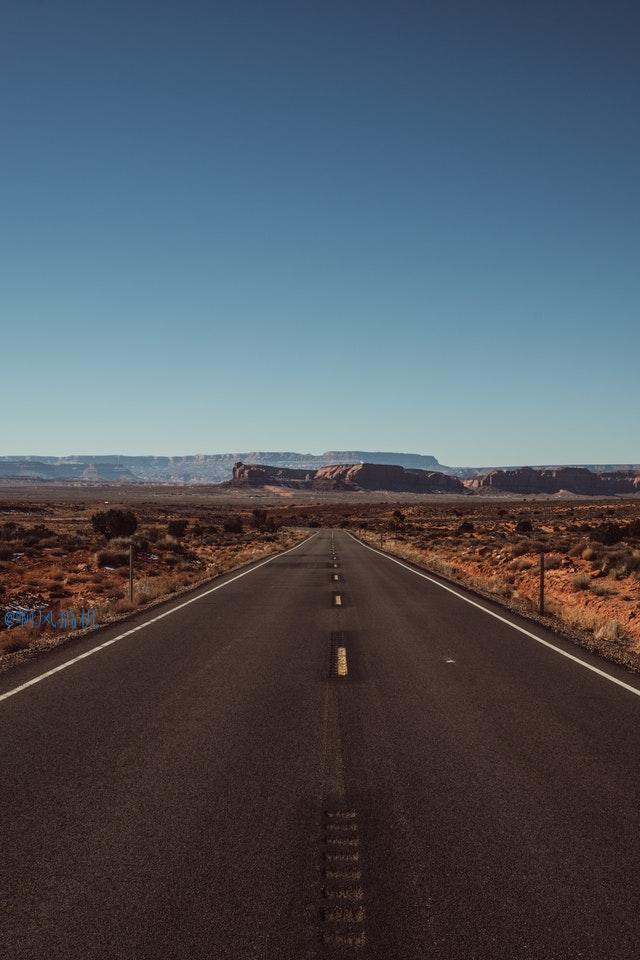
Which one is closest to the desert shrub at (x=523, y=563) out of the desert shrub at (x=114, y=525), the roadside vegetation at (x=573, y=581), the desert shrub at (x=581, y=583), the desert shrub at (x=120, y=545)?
the roadside vegetation at (x=573, y=581)

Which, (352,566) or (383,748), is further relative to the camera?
(352,566)

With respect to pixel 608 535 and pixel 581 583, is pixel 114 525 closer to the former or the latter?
pixel 608 535

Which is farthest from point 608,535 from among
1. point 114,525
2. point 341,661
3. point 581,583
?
point 341,661

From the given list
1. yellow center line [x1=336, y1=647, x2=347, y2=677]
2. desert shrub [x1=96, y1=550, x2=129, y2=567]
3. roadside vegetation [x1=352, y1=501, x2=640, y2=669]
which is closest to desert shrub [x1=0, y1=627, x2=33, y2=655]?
yellow center line [x1=336, y1=647, x2=347, y2=677]

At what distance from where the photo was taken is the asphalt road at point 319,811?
3783 mm

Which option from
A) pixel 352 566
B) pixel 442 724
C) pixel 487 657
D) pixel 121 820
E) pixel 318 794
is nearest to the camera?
pixel 121 820

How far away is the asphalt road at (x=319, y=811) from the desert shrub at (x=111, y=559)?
2215cm

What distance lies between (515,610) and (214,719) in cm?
1061

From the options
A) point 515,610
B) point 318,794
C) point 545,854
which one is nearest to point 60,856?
point 318,794

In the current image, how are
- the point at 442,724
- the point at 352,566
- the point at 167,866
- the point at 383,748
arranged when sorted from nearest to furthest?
→ the point at 167,866, the point at 383,748, the point at 442,724, the point at 352,566

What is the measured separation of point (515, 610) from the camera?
16.8 meters

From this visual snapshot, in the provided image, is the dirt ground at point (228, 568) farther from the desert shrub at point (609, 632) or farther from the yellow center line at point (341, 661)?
the yellow center line at point (341, 661)

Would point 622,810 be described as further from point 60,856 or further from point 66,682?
point 66,682

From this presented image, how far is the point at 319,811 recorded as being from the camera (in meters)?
5.24
